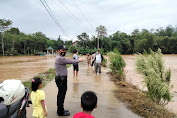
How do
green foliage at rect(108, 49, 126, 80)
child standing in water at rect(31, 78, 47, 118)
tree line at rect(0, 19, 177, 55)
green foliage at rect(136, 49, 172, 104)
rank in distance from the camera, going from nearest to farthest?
child standing in water at rect(31, 78, 47, 118) < green foliage at rect(136, 49, 172, 104) < green foliage at rect(108, 49, 126, 80) < tree line at rect(0, 19, 177, 55)

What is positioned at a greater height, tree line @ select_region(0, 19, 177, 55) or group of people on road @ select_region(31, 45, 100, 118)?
tree line @ select_region(0, 19, 177, 55)

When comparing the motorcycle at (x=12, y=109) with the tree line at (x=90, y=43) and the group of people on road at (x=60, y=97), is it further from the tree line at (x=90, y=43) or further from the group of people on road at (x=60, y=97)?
the tree line at (x=90, y=43)

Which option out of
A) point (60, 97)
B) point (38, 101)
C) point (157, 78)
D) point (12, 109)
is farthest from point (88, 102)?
point (157, 78)

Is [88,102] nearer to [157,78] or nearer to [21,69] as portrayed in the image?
[157,78]

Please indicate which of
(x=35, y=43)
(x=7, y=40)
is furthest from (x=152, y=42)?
(x=7, y=40)

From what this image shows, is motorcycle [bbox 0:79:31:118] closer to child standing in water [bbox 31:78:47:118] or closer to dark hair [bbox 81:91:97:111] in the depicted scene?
child standing in water [bbox 31:78:47:118]

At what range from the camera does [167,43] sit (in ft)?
180

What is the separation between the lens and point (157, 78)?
354 centimetres

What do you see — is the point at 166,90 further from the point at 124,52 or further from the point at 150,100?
the point at 124,52

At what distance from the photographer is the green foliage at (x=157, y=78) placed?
347cm

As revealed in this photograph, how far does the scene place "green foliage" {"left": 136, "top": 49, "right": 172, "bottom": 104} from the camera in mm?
3469

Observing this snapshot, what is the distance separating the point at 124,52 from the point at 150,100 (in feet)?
193

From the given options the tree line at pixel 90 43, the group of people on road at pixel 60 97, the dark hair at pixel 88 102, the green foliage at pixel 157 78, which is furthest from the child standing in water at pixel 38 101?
the tree line at pixel 90 43

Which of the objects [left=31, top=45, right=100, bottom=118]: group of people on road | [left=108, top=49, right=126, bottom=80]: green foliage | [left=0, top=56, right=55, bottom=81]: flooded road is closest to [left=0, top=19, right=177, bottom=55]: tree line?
[left=0, top=56, right=55, bottom=81]: flooded road
